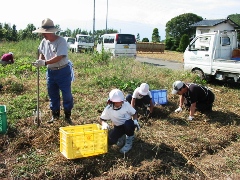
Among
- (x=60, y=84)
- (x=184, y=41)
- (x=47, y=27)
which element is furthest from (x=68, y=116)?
(x=184, y=41)

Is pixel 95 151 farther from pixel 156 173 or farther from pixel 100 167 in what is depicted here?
pixel 156 173

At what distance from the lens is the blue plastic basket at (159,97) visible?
221 inches

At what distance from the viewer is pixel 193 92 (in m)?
5.04

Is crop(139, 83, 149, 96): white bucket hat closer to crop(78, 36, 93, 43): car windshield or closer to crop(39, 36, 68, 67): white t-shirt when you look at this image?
crop(39, 36, 68, 67): white t-shirt

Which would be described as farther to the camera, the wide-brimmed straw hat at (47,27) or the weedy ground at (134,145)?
the wide-brimmed straw hat at (47,27)

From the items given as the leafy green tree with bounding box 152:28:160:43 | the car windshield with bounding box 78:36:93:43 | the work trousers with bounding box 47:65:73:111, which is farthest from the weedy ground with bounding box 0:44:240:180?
the leafy green tree with bounding box 152:28:160:43

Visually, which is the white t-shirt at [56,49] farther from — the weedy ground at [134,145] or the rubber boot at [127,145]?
the rubber boot at [127,145]

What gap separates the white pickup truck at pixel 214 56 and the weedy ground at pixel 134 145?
4.53 ft

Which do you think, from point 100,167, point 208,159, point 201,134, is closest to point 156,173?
point 100,167

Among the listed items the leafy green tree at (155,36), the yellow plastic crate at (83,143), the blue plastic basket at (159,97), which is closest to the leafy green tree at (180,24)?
the leafy green tree at (155,36)

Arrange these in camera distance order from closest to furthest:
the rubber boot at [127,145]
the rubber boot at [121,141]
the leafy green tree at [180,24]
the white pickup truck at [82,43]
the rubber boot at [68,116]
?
the rubber boot at [127,145] → the rubber boot at [121,141] → the rubber boot at [68,116] → the white pickup truck at [82,43] → the leafy green tree at [180,24]

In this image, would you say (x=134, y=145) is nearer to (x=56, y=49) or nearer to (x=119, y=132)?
(x=119, y=132)

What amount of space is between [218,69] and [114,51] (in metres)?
6.94

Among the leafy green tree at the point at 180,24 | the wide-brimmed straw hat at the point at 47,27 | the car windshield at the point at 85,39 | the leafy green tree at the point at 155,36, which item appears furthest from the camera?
the leafy green tree at the point at 180,24
